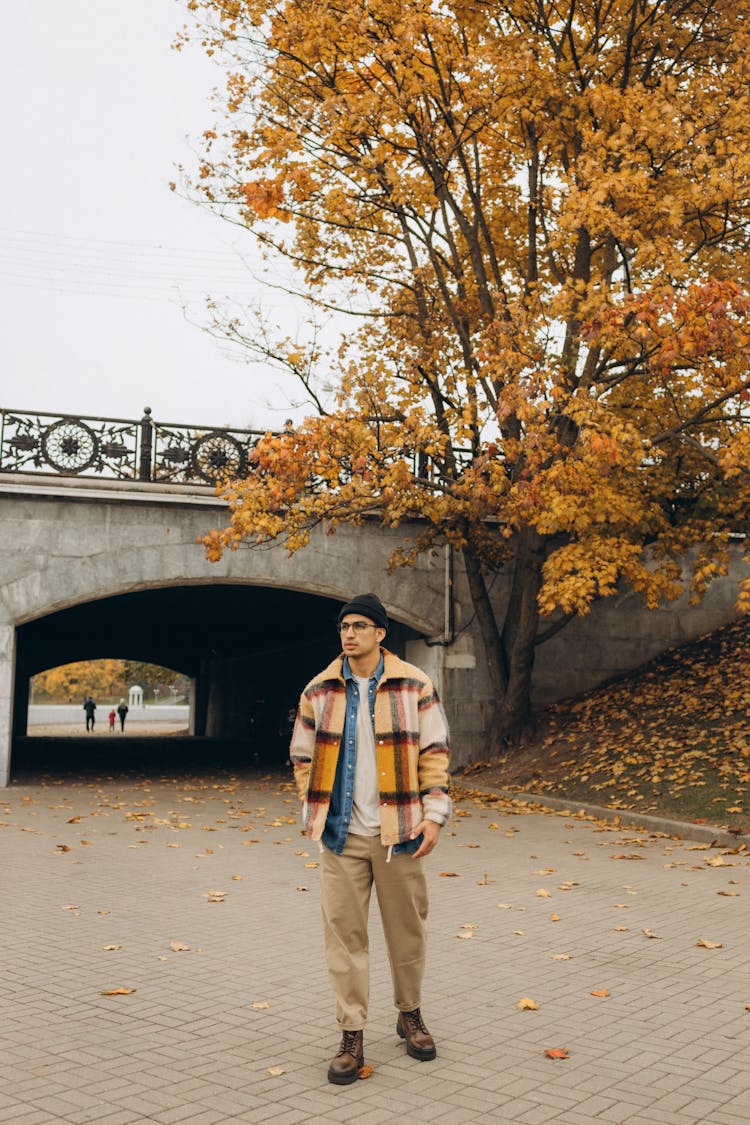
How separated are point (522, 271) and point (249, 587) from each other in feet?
25.0

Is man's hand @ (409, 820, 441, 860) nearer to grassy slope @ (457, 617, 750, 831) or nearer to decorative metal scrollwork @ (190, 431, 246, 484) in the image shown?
grassy slope @ (457, 617, 750, 831)

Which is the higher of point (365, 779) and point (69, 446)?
point (69, 446)

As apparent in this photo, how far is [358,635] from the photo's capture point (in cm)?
509

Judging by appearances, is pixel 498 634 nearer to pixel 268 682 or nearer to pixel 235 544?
pixel 235 544

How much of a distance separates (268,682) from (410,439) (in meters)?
20.8

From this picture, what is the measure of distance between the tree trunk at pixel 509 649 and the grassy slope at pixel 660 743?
43 centimetres

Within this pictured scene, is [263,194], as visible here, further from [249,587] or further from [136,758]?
[136,758]

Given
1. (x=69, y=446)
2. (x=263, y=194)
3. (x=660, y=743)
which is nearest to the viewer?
(x=263, y=194)

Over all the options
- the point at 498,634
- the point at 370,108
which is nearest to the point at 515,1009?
the point at 370,108

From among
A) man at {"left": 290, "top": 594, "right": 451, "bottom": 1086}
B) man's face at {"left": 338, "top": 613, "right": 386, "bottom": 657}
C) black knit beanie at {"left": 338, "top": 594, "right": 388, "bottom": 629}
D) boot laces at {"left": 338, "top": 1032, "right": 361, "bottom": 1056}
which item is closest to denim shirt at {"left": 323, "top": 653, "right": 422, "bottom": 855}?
man at {"left": 290, "top": 594, "right": 451, "bottom": 1086}

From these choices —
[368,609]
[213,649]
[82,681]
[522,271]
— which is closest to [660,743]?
[522,271]

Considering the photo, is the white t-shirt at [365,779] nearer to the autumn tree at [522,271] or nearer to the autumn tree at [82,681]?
the autumn tree at [522,271]

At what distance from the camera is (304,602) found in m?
24.0

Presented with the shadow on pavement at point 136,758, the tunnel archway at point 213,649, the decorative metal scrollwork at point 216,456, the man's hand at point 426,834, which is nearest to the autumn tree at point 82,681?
the tunnel archway at point 213,649
